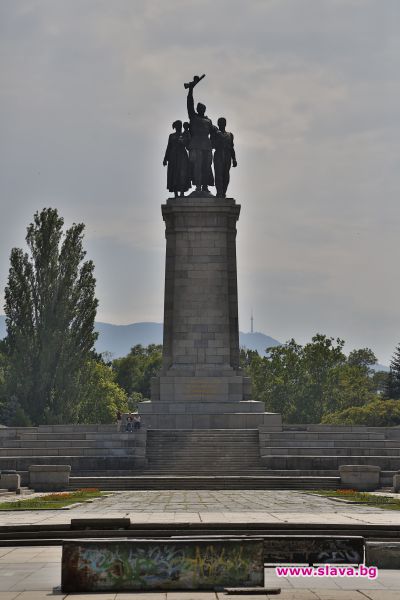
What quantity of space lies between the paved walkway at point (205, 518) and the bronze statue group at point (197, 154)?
2635cm

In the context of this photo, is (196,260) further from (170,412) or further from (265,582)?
(265,582)

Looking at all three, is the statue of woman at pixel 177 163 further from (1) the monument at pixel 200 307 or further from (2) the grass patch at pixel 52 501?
(2) the grass patch at pixel 52 501

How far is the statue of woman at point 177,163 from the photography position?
62.4 m

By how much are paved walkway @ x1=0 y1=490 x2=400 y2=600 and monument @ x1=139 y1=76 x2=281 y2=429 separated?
18.7 meters

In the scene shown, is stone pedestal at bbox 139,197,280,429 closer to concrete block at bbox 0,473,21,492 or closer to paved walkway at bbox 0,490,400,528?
concrete block at bbox 0,473,21,492

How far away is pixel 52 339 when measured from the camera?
2985 inches

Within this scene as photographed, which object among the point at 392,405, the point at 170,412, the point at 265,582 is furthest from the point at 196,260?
the point at 265,582

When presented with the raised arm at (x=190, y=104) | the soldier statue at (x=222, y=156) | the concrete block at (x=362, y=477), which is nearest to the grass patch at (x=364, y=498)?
the concrete block at (x=362, y=477)

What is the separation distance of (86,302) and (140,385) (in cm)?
6491

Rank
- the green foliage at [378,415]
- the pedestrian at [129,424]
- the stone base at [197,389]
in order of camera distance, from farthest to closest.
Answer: the green foliage at [378,415] → the stone base at [197,389] → the pedestrian at [129,424]

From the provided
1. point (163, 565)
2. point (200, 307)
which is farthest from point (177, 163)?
point (163, 565)

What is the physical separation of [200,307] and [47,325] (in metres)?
19.0

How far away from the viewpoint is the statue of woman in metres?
62.4

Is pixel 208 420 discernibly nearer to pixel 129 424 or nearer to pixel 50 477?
pixel 129 424
